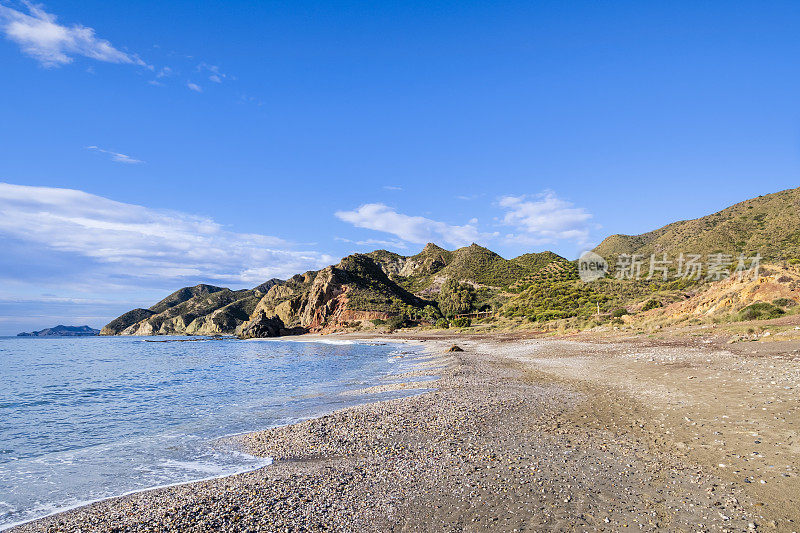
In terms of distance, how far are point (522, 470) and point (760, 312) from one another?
32.1m

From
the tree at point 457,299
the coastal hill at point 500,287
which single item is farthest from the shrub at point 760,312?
the tree at point 457,299

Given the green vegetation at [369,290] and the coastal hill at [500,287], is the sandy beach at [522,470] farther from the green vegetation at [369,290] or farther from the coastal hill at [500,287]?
the green vegetation at [369,290]

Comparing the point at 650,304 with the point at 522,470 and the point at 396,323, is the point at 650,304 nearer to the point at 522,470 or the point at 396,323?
the point at 522,470

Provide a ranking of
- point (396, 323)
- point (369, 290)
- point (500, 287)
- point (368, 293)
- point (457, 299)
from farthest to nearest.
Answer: point (369, 290), point (368, 293), point (500, 287), point (457, 299), point (396, 323)

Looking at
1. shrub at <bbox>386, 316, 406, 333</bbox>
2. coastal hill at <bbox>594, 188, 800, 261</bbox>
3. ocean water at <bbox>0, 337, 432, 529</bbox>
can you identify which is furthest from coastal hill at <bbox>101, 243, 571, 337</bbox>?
ocean water at <bbox>0, 337, 432, 529</bbox>

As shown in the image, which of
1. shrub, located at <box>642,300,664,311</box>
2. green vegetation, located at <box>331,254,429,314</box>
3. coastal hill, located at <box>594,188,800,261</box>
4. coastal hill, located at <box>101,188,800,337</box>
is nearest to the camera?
shrub, located at <box>642,300,664,311</box>

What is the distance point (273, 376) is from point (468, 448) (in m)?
22.9

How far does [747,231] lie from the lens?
6544 cm

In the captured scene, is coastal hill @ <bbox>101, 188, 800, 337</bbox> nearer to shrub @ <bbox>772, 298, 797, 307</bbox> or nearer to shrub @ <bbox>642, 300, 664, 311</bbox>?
shrub @ <bbox>642, 300, 664, 311</bbox>

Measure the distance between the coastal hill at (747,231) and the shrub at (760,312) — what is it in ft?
85.3

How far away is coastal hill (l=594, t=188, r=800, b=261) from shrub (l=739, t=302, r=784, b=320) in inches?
1024

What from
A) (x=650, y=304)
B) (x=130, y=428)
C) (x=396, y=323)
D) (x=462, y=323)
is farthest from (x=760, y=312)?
(x=396, y=323)

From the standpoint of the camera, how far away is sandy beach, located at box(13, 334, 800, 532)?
5.88 metres

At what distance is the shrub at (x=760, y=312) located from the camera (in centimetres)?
2835
